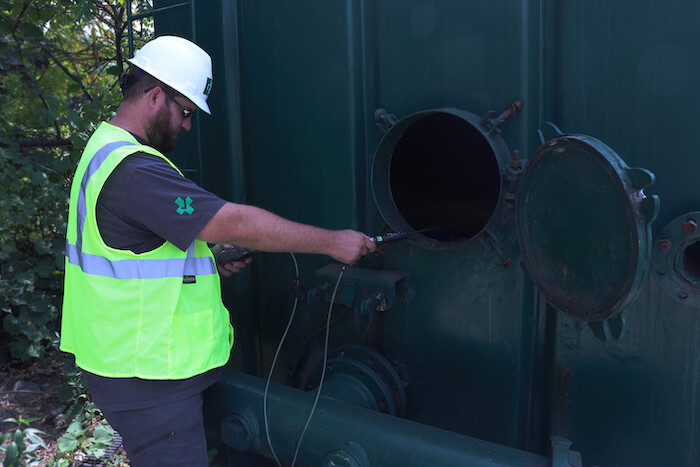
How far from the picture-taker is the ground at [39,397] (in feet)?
10.8

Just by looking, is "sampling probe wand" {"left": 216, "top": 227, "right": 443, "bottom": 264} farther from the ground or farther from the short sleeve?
the ground

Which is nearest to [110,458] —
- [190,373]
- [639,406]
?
[190,373]

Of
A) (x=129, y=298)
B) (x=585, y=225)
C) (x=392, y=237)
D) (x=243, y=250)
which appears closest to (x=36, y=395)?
(x=243, y=250)

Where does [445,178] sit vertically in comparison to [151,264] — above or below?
above

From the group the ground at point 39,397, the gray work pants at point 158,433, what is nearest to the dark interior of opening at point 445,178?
the gray work pants at point 158,433

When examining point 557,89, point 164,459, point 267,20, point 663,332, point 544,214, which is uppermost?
point 267,20

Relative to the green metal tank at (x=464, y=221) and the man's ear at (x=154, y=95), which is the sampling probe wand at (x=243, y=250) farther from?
the man's ear at (x=154, y=95)

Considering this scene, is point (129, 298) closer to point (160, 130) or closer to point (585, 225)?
point (160, 130)

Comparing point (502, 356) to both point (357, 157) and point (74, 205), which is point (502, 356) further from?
point (74, 205)

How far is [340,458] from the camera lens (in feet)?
6.11

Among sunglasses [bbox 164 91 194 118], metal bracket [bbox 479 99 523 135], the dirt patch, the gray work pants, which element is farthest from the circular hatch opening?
the dirt patch

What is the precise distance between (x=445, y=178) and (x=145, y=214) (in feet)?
5.55

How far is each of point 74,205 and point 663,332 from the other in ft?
6.67

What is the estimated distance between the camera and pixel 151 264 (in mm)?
1766
